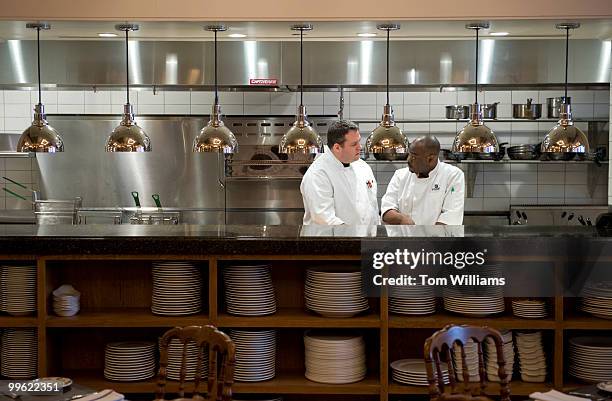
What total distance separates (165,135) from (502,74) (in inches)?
122

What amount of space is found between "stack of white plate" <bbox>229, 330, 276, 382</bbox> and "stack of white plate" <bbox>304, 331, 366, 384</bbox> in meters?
0.21

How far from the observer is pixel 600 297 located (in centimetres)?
435

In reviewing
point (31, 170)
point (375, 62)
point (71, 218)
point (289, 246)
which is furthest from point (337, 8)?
point (31, 170)

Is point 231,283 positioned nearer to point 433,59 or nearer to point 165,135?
point 433,59

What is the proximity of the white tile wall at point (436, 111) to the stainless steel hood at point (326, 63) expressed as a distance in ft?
4.90

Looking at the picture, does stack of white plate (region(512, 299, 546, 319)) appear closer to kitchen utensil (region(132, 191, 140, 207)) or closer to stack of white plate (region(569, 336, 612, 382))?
stack of white plate (region(569, 336, 612, 382))

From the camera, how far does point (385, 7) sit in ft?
15.1

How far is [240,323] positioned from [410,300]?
2.83 ft

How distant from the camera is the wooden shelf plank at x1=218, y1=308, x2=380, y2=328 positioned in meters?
4.31

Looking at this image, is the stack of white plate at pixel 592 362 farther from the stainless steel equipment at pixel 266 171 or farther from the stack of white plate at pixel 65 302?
the stainless steel equipment at pixel 266 171

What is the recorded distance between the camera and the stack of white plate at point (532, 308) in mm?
4348

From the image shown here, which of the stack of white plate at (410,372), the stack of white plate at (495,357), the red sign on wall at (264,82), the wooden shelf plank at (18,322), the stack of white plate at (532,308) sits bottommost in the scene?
the stack of white plate at (410,372)

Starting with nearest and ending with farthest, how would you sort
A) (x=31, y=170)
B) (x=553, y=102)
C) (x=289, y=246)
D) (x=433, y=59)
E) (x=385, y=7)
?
(x=289, y=246) → (x=385, y=7) → (x=433, y=59) → (x=553, y=102) → (x=31, y=170)

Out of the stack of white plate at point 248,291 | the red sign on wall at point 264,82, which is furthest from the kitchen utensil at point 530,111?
the stack of white plate at point 248,291
